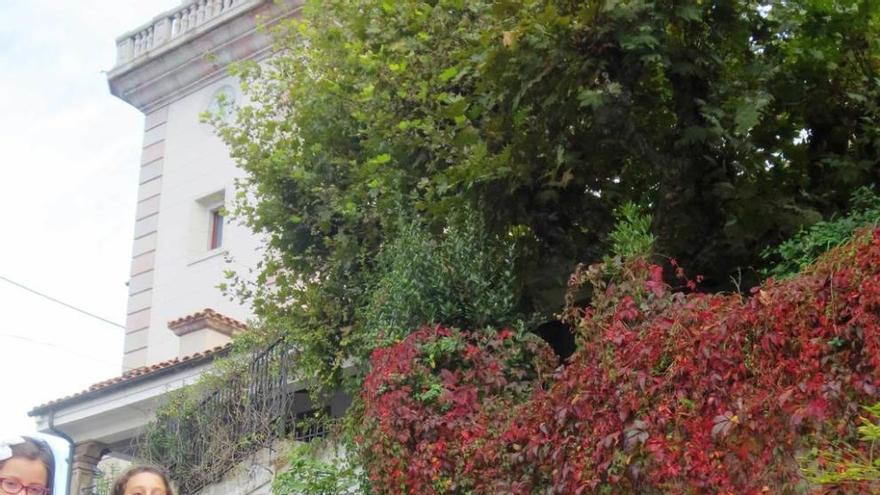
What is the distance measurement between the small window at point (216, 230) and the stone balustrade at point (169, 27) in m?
3.18

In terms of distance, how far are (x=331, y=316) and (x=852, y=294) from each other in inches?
258

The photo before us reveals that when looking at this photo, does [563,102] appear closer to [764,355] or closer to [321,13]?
[764,355]

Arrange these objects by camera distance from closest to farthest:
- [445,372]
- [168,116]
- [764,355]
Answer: [764,355] < [445,372] < [168,116]

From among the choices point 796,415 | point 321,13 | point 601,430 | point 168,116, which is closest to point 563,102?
point 601,430

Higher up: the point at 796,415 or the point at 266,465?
the point at 266,465

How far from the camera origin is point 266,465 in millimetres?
12781

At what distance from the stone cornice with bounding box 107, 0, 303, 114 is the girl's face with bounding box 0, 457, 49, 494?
17.0 metres

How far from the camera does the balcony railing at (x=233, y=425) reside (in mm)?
13086

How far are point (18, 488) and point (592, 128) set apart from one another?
6.93 metres

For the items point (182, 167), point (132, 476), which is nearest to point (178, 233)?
point (182, 167)

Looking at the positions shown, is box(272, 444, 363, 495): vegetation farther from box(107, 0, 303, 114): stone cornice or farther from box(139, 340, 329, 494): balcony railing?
box(107, 0, 303, 114): stone cornice

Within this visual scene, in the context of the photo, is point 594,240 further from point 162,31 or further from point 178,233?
point 162,31

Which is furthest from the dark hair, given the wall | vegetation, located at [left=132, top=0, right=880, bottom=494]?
the wall

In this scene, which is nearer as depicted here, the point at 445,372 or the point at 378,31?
the point at 445,372
